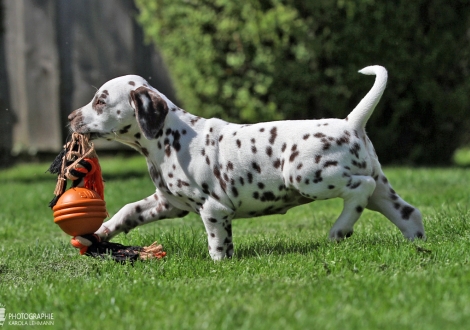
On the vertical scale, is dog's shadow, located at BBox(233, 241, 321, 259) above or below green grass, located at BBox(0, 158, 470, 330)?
below

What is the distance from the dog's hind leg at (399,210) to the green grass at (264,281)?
12 cm

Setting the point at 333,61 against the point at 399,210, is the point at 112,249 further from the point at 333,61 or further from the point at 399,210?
the point at 333,61

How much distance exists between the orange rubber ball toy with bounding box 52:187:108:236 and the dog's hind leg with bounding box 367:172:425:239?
1825 mm

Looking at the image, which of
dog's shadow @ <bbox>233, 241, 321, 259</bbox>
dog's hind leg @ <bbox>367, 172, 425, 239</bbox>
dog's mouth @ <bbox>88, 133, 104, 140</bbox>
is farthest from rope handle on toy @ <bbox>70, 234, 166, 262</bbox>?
dog's hind leg @ <bbox>367, 172, 425, 239</bbox>

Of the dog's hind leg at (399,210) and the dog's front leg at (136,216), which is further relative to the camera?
the dog's front leg at (136,216)

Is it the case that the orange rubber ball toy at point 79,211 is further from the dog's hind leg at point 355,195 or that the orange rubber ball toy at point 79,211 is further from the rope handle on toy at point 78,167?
the dog's hind leg at point 355,195

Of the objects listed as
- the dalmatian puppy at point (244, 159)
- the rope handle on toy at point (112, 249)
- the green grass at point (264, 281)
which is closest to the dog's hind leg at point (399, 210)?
the dalmatian puppy at point (244, 159)

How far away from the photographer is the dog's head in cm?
459

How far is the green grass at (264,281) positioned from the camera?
303 cm

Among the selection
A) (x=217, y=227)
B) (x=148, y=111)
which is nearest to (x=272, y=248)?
(x=217, y=227)

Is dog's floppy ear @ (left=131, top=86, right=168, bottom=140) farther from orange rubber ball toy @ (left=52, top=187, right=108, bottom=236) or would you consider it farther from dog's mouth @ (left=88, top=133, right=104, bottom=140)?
orange rubber ball toy @ (left=52, top=187, right=108, bottom=236)

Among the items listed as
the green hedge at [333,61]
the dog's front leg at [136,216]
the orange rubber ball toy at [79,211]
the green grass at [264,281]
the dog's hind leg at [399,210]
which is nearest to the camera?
the green grass at [264,281]

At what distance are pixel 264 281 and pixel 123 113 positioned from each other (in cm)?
159

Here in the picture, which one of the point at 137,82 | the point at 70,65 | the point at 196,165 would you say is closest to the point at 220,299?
the point at 196,165
